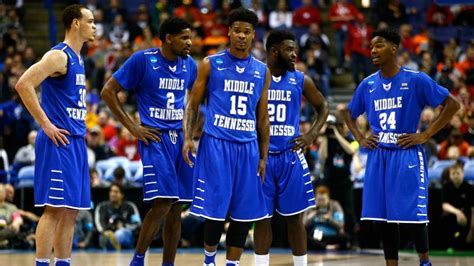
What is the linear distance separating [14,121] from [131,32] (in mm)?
4719

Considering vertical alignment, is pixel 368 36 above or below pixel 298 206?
above

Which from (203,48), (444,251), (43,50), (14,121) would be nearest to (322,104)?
(444,251)

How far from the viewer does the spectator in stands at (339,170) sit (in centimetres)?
1691

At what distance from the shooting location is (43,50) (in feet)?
86.7

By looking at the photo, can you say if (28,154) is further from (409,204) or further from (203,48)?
(409,204)

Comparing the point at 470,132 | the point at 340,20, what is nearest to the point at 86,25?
the point at 470,132

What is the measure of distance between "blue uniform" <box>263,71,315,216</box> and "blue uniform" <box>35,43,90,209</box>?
1.96m

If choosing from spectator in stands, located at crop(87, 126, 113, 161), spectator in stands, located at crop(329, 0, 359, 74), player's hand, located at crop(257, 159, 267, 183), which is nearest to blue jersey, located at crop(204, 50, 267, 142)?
player's hand, located at crop(257, 159, 267, 183)

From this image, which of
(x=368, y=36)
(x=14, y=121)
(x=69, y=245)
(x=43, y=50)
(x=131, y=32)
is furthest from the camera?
(x=43, y=50)

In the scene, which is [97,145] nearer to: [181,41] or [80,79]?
[181,41]

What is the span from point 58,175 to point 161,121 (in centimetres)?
153

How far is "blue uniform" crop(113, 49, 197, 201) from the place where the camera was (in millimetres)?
10812

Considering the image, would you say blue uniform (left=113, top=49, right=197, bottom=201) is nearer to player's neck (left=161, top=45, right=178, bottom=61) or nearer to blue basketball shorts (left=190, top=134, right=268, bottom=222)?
player's neck (left=161, top=45, right=178, bottom=61)

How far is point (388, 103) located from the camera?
1073 centimetres
